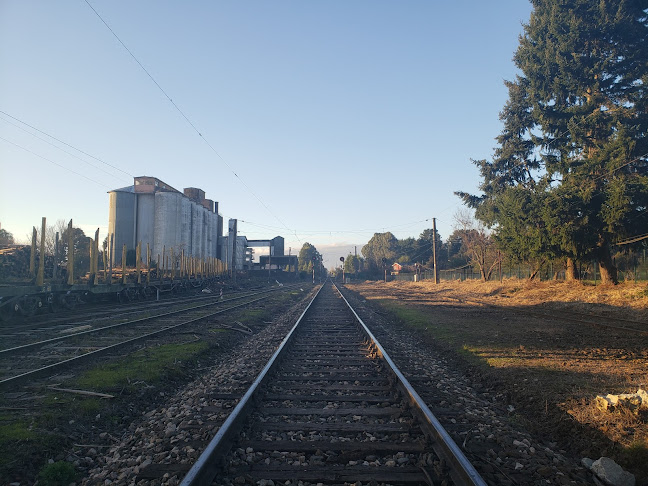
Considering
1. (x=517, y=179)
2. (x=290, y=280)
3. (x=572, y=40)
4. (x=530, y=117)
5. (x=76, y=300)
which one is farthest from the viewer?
(x=290, y=280)

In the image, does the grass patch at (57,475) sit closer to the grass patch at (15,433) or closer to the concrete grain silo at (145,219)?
the grass patch at (15,433)

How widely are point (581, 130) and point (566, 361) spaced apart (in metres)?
24.1

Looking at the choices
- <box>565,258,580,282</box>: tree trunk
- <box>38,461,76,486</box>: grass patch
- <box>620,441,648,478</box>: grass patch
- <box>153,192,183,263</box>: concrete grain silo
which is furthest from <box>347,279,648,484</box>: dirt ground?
<box>153,192,183,263</box>: concrete grain silo

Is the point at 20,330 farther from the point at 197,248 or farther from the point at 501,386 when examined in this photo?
the point at 197,248

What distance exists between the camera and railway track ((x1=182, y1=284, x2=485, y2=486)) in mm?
3545

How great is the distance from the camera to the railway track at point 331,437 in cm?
354

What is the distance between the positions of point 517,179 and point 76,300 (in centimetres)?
3263

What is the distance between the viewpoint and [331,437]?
441 cm

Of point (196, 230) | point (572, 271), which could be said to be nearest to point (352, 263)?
point (196, 230)

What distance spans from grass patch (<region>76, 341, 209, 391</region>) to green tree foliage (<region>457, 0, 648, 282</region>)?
23302 mm

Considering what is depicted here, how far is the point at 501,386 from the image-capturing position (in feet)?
21.4

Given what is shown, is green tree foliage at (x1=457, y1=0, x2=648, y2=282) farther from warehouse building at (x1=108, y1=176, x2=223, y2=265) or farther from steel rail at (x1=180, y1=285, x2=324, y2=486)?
warehouse building at (x1=108, y1=176, x2=223, y2=265)

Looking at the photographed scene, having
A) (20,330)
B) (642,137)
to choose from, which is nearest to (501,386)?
(20,330)

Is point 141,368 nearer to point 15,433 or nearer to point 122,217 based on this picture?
point 15,433
